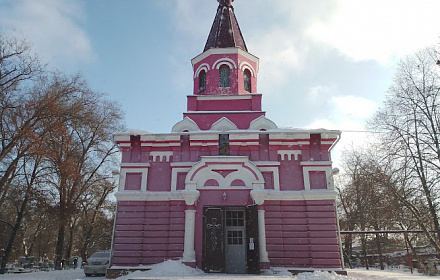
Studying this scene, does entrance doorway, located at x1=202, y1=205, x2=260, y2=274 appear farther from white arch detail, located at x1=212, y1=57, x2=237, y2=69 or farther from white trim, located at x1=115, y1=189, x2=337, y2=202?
white arch detail, located at x1=212, y1=57, x2=237, y2=69

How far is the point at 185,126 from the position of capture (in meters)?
16.6

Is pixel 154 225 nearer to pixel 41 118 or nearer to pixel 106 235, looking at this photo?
pixel 41 118

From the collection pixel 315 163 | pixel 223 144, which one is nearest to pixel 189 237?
pixel 223 144

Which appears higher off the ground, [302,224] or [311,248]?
[302,224]

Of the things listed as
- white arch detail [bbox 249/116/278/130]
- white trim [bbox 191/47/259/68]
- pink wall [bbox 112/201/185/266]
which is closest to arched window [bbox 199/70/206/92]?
white trim [bbox 191/47/259/68]

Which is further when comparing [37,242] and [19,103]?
[37,242]

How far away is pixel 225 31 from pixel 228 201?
36.5 feet

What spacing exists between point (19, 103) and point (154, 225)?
9.54m

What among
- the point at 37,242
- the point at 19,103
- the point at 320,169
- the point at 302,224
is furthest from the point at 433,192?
the point at 37,242

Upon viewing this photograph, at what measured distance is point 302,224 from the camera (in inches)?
539

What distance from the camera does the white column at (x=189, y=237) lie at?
516 inches

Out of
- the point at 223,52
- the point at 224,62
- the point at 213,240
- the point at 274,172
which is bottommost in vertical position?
the point at 213,240

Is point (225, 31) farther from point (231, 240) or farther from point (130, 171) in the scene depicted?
point (231, 240)

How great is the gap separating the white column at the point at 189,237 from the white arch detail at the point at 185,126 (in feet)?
14.8
